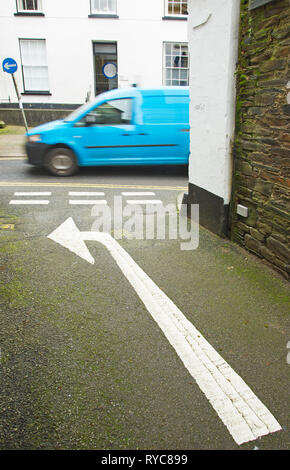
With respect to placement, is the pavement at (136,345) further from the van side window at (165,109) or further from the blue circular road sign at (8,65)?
the blue circular road sign at (8,65)

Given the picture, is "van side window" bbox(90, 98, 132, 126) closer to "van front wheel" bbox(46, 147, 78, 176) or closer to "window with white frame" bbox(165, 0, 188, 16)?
"van front wheel" bbox(46, 147, 78, 176)

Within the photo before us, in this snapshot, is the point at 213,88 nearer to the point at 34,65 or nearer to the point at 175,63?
the point at 175,63

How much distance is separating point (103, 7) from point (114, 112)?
39.1 feet

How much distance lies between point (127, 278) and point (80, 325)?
112 centimetres

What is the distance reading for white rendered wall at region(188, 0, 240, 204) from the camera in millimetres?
5055

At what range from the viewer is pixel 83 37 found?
61.9 ft

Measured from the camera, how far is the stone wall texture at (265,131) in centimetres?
419

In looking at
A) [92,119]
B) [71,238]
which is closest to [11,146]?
[92,119]

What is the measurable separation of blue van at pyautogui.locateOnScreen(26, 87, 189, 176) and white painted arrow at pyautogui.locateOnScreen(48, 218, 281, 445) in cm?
578

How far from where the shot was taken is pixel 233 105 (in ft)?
17.1

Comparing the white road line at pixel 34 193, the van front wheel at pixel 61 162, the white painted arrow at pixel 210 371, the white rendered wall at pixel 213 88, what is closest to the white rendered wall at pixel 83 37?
the van front wheel at pixel 61 162

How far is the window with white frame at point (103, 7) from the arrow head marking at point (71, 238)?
15.9 metres

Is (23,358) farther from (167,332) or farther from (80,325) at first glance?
(167,332)

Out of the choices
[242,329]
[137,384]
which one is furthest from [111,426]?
[242,329]
